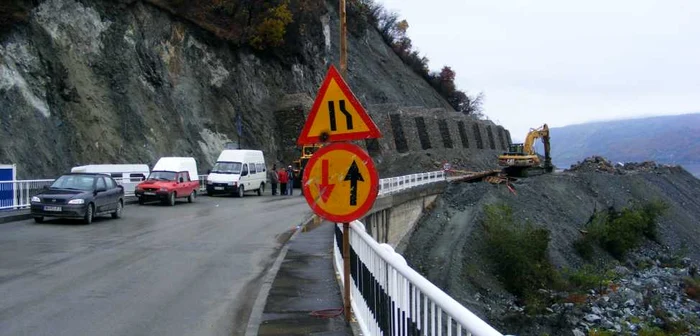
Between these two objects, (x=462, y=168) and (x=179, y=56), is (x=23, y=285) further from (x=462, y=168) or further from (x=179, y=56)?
(x=462, y=168)

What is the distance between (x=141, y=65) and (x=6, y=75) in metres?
10.2

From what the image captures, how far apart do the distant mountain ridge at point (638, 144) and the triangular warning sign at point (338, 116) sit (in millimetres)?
60247

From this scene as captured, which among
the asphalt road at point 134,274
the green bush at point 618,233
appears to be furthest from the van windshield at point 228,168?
the green bush at point 618,233

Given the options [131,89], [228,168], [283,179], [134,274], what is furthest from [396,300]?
[131,89]

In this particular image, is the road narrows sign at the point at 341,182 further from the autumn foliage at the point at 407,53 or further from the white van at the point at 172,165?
the autumn foliage at the point at 407,53

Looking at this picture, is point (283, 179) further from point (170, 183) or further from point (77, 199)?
point (77, 199)

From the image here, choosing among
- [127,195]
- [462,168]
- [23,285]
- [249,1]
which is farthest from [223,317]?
[462,168]

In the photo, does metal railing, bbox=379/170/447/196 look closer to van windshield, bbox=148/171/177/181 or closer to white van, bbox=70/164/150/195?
van windshield, bbox=148/171/177/181

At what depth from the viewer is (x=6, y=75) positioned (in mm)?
30703

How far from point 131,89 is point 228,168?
7695 millimetres

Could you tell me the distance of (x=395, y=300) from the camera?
17.8 feet

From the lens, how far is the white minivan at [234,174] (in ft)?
115

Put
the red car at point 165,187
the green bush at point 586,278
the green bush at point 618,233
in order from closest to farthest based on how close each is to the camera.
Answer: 1. the red car at point 165,187
2. the green bush at point 586,278
3. the green bush at point 618,233

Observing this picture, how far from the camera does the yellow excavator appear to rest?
5019 centimetres
